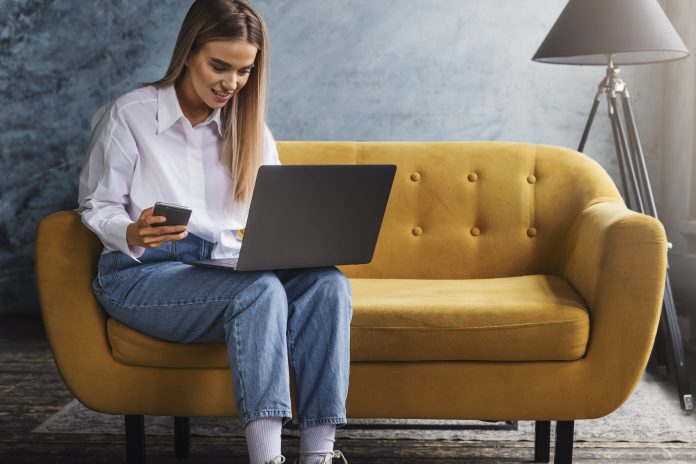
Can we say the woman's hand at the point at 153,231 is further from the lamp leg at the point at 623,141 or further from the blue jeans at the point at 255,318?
the lamp leg at the point at 623,141

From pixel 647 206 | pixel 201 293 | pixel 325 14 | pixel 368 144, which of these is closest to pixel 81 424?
pixel 201 293

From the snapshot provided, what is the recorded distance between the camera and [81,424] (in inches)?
88.7

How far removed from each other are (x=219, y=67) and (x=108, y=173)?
325 mm

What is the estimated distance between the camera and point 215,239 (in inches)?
68.9

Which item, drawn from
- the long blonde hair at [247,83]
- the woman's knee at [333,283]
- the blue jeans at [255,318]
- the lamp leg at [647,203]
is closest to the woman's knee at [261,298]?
the blue jeans at [255,318]

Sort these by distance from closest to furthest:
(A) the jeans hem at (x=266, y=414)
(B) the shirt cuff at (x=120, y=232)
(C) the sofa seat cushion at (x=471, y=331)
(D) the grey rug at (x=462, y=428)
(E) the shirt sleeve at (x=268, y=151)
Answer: (A) the jeans hem at (x=266, y=414), (B) the shirt cuff at (x=120, y=232), (C) the sofa seat cushion at (x=471, y=331), (E) the shirt sleeve at (x=268, y=151), (D) the grey rug at (x=462, y=428)

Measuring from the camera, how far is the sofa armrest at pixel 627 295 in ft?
5.45

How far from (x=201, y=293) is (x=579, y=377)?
792mm

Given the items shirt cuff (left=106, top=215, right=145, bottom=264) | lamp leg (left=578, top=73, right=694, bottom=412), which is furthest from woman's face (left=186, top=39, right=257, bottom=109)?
lamp leg (left=578, top=73, right=694, bottom=412)

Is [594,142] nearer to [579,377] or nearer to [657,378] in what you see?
[657,378]

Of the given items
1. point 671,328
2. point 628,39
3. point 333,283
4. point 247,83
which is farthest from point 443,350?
point 628,39

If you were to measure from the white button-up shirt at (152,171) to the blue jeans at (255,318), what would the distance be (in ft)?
0.22

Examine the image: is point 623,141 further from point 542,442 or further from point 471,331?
point 471,331

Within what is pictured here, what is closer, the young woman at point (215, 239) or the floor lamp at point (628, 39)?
the young woman at point (215, 239)
